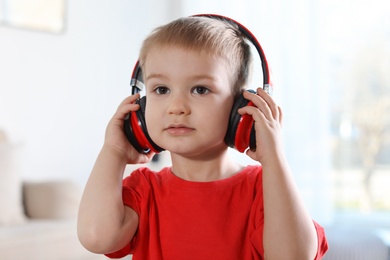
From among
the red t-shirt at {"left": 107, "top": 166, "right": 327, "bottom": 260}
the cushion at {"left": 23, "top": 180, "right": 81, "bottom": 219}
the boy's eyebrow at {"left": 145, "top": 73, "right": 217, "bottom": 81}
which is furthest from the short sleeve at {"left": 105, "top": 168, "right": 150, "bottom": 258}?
the cushion at {"left": 23, "top": 180, "right": 81, "bottom": 219}

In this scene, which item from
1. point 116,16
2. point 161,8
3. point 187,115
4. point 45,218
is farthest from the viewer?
point 161,8

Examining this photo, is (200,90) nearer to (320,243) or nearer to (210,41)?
(210,41)

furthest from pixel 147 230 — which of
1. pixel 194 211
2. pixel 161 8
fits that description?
pixel 161 8

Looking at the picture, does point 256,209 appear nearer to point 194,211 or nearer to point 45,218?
point 194,211

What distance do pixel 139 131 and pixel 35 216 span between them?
8.16ft

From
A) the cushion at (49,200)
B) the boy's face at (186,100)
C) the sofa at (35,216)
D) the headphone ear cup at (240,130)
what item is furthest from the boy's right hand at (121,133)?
the cushion at (49,200)

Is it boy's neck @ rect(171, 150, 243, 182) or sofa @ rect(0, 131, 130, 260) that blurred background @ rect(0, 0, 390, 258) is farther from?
boy's neck @ rect(171, 150, 243, 182)

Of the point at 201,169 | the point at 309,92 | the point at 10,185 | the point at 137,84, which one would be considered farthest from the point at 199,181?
the point at 309,92

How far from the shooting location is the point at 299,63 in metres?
4.48

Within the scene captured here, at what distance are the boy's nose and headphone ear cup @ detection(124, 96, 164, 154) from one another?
0.12 metres

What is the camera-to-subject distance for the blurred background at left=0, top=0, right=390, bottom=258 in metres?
A: 4.33

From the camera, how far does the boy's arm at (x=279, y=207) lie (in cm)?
115

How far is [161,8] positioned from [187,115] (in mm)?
4004

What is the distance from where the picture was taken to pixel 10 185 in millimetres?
3457
